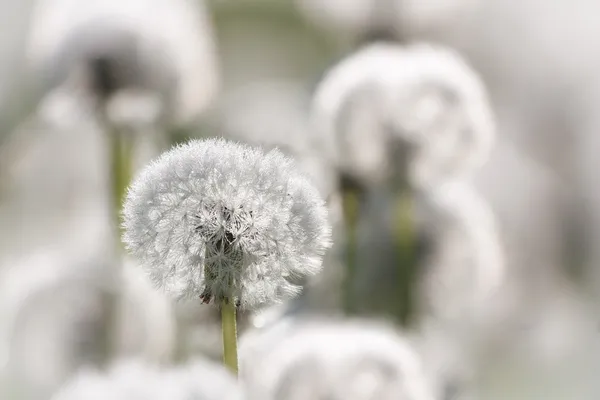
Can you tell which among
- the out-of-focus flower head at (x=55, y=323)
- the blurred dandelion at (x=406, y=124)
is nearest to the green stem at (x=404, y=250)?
the blurred dandelion at (x=406, y=124)

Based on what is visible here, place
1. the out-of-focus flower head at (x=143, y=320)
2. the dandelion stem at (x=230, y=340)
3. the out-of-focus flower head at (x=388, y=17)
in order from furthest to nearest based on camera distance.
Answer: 1. the out-of-focus flower head at (x=388, y=17)
2. the out-of-focus flower head at (x=143, y=320)
3. the dandelion stem at (x=230, y=340)

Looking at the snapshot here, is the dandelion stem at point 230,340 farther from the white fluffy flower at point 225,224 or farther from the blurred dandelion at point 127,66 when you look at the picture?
the blurred dandelion at point 127,66

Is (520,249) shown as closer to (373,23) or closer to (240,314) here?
(373,23)

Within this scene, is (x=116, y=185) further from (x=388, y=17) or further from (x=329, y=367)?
(x=388, y=17)

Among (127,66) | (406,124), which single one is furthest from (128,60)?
(406,124)

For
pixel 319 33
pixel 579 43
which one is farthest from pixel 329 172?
pixel 579 43

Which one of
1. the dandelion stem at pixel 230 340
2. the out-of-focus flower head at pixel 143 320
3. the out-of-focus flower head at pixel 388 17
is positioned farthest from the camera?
the out-of-focus flower head at pixel 388 17

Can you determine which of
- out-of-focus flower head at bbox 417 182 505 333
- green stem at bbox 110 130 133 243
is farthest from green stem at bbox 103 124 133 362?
out-of-focus flower head at bbox 417 182 505 333

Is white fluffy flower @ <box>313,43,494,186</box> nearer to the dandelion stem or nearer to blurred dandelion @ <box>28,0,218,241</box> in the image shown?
blurred dandelion @ <box>28,0,218,241</box>
